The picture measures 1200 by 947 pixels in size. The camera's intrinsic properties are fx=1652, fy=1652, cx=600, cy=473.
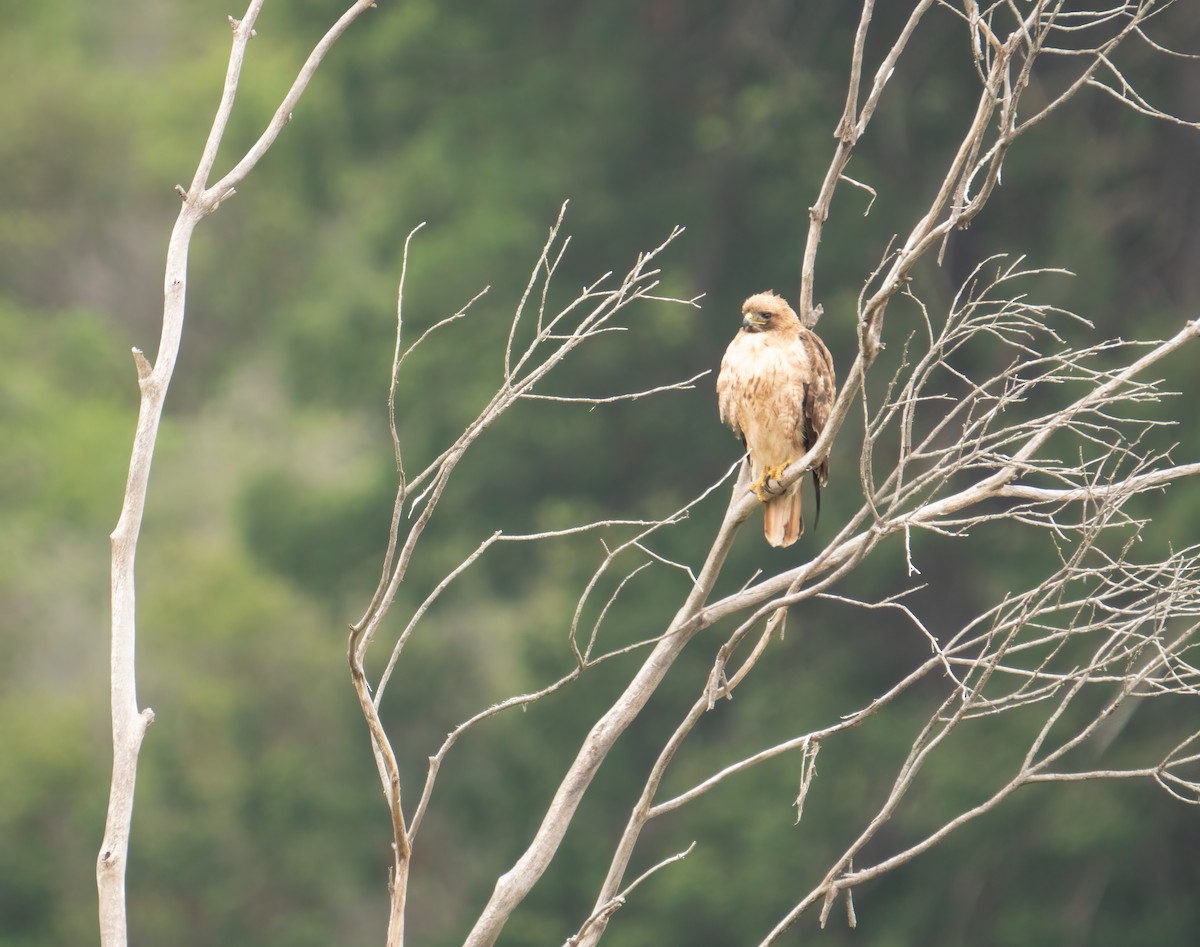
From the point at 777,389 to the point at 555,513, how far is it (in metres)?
4.96

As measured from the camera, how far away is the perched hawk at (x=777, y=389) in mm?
4078

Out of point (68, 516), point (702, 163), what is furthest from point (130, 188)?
point (702, 163)

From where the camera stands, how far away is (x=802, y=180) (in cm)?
879

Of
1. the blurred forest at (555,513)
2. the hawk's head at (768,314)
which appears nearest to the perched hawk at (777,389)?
the hawk's head at (768,314)

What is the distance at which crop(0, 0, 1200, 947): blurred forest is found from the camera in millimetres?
8531

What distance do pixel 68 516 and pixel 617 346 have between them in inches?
185

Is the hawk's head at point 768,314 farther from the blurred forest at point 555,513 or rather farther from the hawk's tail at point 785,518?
the blurred forest at point 555,513

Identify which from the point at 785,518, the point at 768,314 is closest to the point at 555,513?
the point at 785,518

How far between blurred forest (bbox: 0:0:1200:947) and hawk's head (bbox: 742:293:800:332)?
3.99 meters

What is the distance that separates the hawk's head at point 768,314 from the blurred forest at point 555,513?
3.99 metres

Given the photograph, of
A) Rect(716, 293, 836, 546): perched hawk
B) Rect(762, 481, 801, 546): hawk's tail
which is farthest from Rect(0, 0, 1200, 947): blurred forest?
Rect(716, 293, 836, 546): perched hawk

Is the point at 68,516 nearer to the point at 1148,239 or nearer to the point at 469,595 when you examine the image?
the point at 469,595

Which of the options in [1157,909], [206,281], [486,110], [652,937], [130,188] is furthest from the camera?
[130,188]

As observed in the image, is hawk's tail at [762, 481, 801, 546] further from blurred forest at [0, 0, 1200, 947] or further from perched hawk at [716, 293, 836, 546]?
blurred forest at [0, 0, 1200, 947]
